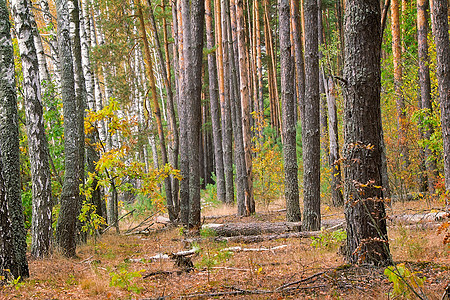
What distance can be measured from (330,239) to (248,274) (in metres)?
1.72

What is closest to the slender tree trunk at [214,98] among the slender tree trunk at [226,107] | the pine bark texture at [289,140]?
the slender tree trunk at [226,107]

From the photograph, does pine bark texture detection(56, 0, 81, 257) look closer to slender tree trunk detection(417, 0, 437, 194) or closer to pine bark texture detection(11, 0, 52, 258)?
pine bark texture detection(11, 0, 52, 258)

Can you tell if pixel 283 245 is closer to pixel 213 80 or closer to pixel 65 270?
pixel 65 270

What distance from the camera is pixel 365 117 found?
4379 millimetres

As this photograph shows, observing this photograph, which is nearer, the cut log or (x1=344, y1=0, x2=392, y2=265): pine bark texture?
(x1=344, y1=0, x2=392, y2=265): pine bark texture

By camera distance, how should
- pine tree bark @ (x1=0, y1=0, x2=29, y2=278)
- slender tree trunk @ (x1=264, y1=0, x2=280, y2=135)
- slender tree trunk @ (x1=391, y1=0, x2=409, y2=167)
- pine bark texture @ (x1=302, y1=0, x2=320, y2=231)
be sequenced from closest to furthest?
pine tree bark @ (x1=0, y1=0, x2=29, y2=278) → pine bark texture @ (x1=302, y1=0, x2=320, y2=231) → slender tree trunk @ (x1=391, y1=0, x2=409, y2=167) → slender tree trunk @ (x1=264, y1=0, x2=280, y2=135)

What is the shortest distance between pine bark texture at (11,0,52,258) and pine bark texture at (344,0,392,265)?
16.5 feet

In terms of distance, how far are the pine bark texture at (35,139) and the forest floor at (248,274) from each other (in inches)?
18.8

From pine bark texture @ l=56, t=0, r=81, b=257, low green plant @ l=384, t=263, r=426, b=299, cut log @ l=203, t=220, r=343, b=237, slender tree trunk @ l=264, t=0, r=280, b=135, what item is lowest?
cut log @ l=203, t=220, r=343, b=237

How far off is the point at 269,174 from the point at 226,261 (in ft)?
30.0

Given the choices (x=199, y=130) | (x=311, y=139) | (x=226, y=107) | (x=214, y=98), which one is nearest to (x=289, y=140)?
(x=311, y=139)

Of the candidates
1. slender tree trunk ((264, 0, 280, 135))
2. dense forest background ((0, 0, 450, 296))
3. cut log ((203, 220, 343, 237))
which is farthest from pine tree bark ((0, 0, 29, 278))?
slender tree trunk ((264, 0, 280, 135))

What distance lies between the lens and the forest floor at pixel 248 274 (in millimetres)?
3990

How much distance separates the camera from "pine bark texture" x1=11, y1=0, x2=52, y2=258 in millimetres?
6594
